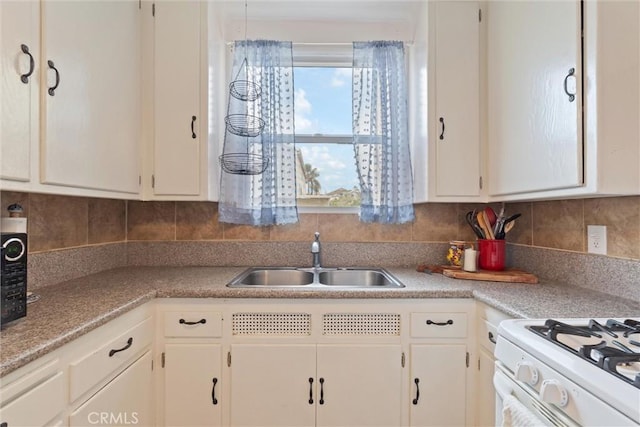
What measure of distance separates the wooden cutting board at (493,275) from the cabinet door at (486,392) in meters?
0.39

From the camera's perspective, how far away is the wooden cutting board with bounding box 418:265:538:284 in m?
1.61

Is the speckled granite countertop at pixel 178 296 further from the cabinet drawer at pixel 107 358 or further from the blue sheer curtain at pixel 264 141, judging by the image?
the blue sheer curtain at pixel 264 141

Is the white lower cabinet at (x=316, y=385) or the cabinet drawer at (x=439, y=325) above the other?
the cabinet drawer at (x=439, y=325)

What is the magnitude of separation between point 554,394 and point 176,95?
203cm

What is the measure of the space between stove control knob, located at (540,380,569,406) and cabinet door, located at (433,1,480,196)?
118cm

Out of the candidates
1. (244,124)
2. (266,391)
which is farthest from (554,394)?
(244,124)

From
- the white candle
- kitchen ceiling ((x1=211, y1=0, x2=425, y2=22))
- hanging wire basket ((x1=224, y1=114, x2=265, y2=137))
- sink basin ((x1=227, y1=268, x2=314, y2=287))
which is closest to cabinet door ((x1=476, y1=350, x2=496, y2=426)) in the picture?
the white candle

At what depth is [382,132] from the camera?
199 centimetres

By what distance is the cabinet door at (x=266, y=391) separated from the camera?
145cm

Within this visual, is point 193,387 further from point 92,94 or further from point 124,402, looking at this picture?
point 92,94

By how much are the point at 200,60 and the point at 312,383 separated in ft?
5.92

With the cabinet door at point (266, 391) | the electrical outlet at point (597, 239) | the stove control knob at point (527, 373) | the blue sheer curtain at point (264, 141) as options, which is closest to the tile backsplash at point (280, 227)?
the electrical outlet at point (597, 239)

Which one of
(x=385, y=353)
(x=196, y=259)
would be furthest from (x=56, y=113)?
(x=385, y=353)

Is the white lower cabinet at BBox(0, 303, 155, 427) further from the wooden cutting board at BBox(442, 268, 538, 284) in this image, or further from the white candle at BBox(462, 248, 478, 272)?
the white candle at BBox(462, 248, 478, 272)
